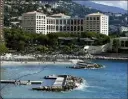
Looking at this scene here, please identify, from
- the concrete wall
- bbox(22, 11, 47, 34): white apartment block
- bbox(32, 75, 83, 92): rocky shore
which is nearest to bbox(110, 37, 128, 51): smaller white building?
the concrete wall

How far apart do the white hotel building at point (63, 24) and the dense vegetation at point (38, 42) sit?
9479 millimetres

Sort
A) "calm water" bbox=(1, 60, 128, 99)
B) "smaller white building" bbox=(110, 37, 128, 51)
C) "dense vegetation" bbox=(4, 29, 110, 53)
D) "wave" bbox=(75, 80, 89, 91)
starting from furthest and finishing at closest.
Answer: "smaller white building" bbox=(110, 37, 128, 51)
"dense vegetation" bbox=(4, 29, 110, 53)
"wave" bbox=(75, 80, 89, 91)
"calm water" bbox=(1, 60, 128, 99)

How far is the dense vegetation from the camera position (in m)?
65.5

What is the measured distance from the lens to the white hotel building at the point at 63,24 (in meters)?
84.2

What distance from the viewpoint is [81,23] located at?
84.3 meters

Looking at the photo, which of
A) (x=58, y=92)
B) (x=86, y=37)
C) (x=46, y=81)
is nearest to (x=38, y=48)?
(x=86, y=37)

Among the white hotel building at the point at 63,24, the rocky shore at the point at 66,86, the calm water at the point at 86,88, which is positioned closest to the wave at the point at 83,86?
the calm water at the point at 86,88

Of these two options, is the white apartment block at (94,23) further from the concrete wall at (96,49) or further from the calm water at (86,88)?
the calm water at (86,88)

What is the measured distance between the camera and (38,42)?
7188cm

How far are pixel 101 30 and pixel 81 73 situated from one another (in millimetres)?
43813

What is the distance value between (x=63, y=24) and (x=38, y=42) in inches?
610

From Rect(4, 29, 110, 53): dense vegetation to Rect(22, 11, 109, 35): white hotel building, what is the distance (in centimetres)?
948

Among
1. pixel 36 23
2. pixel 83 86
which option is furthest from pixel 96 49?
pixel 83 86

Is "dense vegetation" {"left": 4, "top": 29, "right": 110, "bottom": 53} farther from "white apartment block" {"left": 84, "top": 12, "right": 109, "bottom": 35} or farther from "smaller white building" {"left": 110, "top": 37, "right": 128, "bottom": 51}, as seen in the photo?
"white apartment block" {"left": 84, "top": 12, "right": 109, "bottom": 35}
